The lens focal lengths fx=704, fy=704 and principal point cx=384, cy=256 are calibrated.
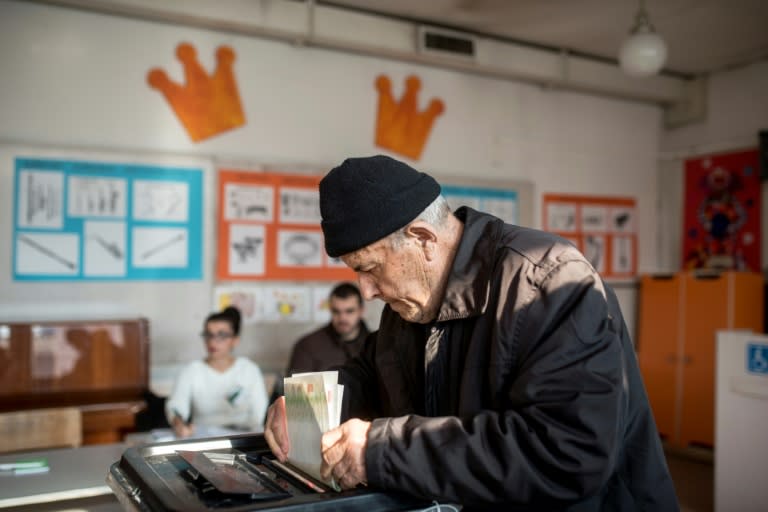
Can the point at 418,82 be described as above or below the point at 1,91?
above

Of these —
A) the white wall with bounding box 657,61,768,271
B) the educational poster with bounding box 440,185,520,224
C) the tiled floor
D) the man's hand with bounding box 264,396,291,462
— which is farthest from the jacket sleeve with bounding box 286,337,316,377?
the white wall with bounding box 657,61,768,271

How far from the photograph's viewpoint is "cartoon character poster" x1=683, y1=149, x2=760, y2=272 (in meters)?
5.73

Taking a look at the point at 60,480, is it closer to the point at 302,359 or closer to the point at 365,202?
the point at 365,202

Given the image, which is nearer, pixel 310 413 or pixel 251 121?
pixel 310 413

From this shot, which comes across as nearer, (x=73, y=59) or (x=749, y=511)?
(x=749, y=511)

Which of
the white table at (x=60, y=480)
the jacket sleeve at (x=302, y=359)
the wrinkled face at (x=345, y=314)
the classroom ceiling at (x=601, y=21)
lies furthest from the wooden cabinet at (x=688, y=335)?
the white table at (x=60, y=480)

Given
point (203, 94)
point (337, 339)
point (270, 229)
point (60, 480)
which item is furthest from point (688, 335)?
point (60, 480)

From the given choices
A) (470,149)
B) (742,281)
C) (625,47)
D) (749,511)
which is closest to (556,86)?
(470,149)

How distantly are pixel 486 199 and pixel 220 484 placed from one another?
15.0 ft

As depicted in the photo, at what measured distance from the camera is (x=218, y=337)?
3.75 meters

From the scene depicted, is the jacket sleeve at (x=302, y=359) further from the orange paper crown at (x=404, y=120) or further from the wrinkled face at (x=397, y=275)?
the wrinkled face at (x=397, y=275)

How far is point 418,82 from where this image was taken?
5.19 meters

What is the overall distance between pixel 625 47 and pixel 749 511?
2.68 m

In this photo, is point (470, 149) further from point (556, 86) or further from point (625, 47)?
point (625, 47)
